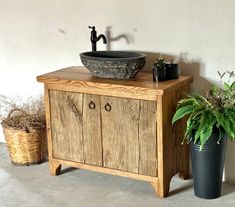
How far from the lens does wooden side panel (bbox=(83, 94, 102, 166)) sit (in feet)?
9.77

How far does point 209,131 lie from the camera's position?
263 centimetres

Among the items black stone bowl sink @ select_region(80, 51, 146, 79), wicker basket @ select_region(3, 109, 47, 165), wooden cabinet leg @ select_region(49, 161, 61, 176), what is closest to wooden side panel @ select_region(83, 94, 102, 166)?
black stone bowl sink @ select_region(80, 51, 146, 79)

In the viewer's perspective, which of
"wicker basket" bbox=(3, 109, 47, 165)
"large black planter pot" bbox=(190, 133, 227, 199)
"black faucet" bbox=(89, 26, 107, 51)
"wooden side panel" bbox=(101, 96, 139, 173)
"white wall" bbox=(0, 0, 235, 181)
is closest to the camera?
"large black planter pot" bbox=(190, 133, 227, 199)

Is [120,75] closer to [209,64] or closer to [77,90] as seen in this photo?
[77,90]

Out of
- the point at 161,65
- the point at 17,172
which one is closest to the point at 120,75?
the point at 161,65

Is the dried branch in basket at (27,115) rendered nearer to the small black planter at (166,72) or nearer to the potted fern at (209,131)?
the small black planter at (166,72)

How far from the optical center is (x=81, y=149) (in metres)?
3.13

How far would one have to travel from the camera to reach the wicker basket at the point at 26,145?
3416 millimetres

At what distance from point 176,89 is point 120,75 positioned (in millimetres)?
378

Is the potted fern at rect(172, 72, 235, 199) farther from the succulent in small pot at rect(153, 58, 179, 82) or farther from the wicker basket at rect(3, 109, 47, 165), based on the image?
the wicker basket at rect(3, 109, 47, 165)

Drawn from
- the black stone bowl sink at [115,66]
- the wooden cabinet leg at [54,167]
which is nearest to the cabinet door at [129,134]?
the black stone bowl sink at [115,66]

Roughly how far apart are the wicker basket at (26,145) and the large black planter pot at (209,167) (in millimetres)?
1264

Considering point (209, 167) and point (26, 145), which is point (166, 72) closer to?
point (209, 167)

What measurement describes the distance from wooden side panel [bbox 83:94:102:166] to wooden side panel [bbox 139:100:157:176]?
1.04 ft
